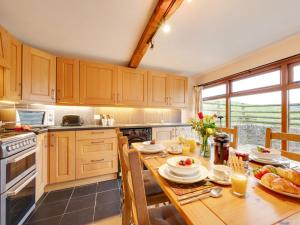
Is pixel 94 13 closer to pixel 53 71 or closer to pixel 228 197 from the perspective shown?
pixel 53 71

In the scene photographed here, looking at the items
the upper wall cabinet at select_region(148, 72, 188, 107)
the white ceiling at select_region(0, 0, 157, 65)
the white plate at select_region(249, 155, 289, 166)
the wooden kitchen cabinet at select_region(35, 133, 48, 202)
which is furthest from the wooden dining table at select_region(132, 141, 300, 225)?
the upper wall cabinet at select_region(148, 72, 188, 107)

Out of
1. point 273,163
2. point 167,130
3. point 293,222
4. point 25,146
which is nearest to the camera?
point 293,222

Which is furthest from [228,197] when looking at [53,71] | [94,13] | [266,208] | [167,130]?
[53,71]

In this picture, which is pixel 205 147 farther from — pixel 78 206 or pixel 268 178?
pixel 78 206

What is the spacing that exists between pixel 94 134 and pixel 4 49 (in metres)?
1.52

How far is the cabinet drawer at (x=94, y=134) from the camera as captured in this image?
2295mm

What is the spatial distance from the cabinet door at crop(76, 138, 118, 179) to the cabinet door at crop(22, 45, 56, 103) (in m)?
0.93

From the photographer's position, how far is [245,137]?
2764 mm

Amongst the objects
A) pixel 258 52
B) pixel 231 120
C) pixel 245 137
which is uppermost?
pixel 258 52

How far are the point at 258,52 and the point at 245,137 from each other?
5.08 ft

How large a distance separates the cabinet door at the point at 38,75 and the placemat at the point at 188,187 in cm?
232

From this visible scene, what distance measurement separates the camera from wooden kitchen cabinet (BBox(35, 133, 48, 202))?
1841 millimetres

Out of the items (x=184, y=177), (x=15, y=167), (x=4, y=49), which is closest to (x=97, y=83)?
(x=4, y=49)

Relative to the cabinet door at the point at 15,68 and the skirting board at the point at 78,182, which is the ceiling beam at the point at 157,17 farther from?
the skirting board at the point at 78,182
